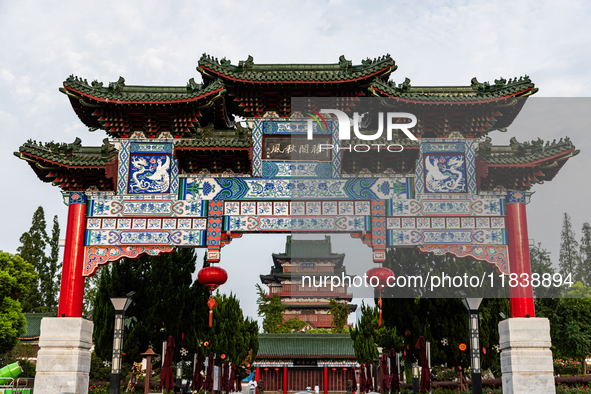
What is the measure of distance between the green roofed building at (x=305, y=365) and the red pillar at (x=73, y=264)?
24875mm

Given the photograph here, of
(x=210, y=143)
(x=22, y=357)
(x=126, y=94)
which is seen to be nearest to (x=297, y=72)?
(x=210, y=143)

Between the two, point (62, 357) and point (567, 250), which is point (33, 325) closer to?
point (62, 357)

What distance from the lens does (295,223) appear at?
11.5m

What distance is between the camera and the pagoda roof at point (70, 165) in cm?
1129

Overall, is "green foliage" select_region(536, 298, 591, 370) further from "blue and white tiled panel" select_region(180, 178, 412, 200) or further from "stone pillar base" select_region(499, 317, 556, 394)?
"blue and white tiled panel" select_region(180, 178, 412, 200)

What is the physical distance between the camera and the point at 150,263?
17.9 meters

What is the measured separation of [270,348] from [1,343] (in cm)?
1812

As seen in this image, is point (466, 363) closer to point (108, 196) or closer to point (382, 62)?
point (382, 62)

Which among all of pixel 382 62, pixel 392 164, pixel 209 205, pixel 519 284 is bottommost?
pixel 519 284

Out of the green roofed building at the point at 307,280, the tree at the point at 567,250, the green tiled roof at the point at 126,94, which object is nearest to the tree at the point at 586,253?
the tree at the point at 567,250

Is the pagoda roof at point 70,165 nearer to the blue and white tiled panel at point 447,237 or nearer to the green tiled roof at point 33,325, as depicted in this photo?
the blue and white tiled panel at point 447,237

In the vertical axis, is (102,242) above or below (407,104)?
below

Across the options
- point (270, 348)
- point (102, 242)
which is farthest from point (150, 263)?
point (270, 348)

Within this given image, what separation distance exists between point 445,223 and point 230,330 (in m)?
16.0
